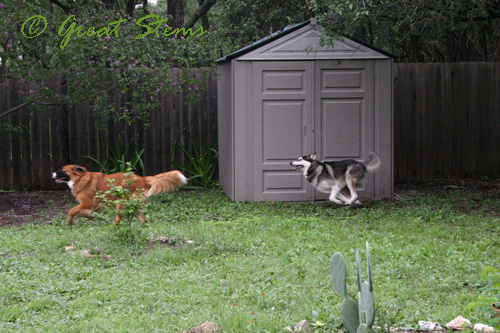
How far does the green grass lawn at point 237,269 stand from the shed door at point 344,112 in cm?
177

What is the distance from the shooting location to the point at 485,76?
14.3 meters

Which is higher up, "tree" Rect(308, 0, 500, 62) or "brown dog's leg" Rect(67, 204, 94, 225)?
"tree" Rect(308, 0, 500, 62)

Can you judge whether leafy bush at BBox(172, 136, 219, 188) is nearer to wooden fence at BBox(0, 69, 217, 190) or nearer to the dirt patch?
wooden fence at BBox(0, 69, 217, 190)

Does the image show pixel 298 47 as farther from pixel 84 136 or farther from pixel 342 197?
pixel 84 136

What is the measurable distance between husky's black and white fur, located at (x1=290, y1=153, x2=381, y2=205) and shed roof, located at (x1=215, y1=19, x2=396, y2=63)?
1.90m

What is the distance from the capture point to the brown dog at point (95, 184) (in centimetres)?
891

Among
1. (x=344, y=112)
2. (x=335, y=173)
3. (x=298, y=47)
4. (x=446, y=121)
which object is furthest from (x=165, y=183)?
(x=446, y=121)

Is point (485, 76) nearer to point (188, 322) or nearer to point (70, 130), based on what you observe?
point (70, 130)

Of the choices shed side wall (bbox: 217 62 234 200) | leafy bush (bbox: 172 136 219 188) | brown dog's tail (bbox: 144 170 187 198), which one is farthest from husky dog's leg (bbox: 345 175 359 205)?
leafy bush (bbox: 172 136 219 188)

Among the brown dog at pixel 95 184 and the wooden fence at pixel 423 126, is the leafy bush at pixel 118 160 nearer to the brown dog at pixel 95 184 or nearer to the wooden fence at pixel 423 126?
the wooden fence at pixel 423 126

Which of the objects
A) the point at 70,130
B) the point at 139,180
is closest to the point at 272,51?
the point at 139,180

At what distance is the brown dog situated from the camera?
351 inches

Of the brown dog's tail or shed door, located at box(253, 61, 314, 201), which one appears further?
shed door, located at box(253, 61, 314, 201)

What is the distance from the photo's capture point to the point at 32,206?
37.9 ft
